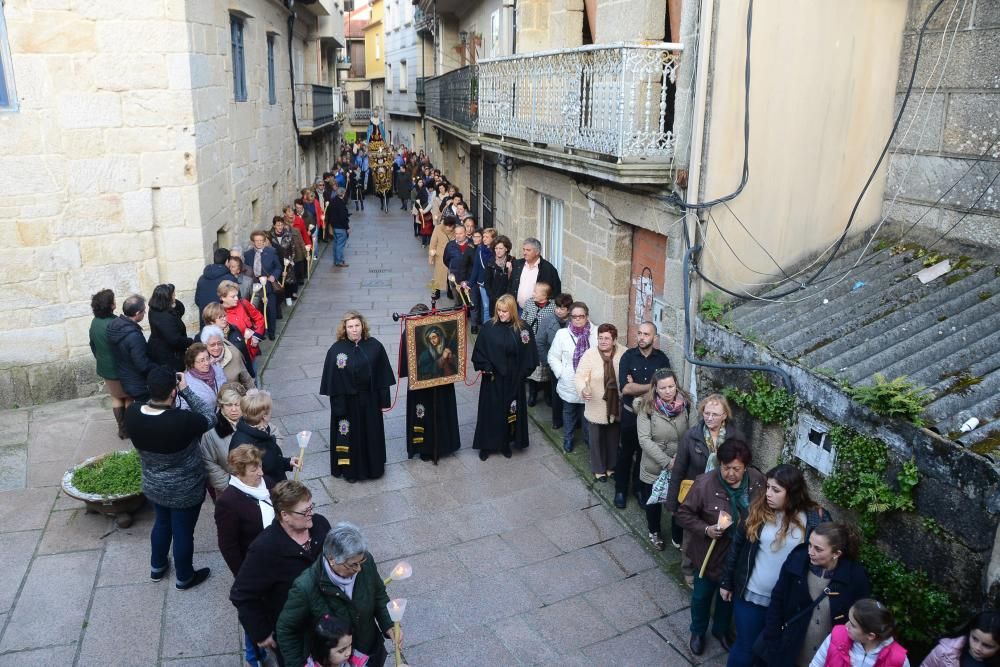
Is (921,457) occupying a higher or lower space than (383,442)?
higher

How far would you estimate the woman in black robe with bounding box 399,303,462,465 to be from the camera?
8094 mm

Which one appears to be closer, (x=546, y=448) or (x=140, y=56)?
(x=546, y=448)

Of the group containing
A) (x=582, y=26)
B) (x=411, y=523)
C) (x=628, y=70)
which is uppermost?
(x=582, y=26)

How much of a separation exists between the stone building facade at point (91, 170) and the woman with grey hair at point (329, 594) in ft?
24.3

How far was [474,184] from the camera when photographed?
2117 centimetres

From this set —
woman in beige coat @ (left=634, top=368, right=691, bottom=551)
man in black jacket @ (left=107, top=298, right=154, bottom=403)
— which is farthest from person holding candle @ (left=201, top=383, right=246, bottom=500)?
woman in beige coat @ (left=634, top=368, right=691, bottom=551)

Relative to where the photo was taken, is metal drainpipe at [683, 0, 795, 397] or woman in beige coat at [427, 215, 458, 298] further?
woman in beige coat at [427, 215, 458, 298]

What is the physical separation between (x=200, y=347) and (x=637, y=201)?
468 cm

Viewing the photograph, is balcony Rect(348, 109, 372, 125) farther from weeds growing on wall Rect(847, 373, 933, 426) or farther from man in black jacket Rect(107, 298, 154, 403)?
weeds growing on wall Rect(847, 373, 933, 426)

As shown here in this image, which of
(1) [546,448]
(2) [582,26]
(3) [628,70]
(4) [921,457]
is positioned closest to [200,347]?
(1) [546,448]

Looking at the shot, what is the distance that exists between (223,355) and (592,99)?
4534mm

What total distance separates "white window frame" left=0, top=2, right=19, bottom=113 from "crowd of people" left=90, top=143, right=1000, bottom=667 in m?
2.82

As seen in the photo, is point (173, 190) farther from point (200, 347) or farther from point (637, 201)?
point (637, 201)

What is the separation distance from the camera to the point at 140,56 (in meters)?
9.52
